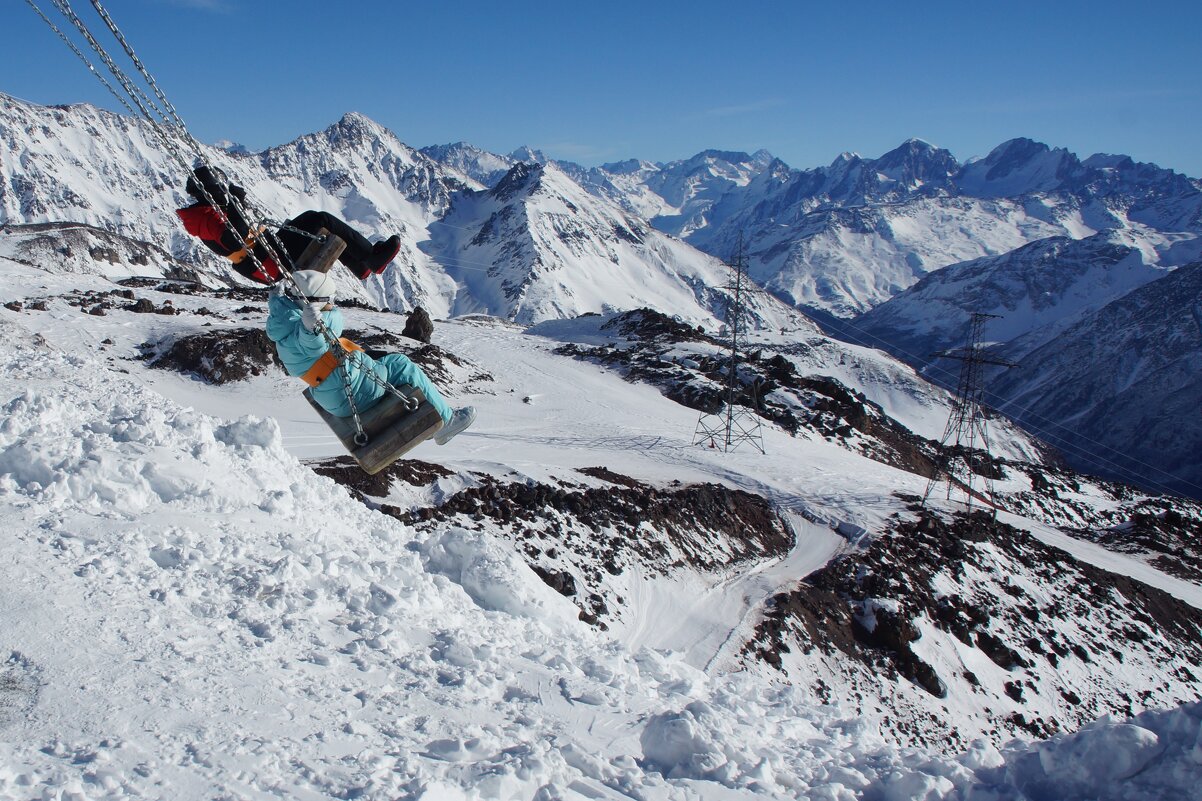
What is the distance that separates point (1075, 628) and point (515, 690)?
909 inches

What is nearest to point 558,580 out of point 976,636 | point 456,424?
point 456,424

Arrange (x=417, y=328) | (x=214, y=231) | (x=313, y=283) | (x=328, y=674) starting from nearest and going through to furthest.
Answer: (x=214, y=231), (x=313, y=283), (x=328, y=674), (x=417, y=328)

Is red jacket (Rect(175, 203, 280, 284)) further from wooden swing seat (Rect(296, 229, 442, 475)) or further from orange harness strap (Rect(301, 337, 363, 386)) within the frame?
wooden swing seat (Rect(296, 229, 442, 475))

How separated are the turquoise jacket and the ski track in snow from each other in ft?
10.1

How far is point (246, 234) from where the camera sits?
7062 millimetres

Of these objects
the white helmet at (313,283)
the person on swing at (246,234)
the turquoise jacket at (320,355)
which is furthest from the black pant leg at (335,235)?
the turquoise jacket at (320,355)

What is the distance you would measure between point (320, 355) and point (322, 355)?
0.02 metres

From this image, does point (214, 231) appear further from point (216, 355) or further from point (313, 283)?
point (216, 355)

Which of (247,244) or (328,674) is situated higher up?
(247,244)

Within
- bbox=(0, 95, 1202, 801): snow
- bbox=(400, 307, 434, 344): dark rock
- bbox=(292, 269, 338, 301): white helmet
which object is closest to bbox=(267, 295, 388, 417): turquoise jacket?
bbox=(292, 269, 338, 301): white helmet

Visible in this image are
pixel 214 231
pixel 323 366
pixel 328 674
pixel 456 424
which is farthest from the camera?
pixel 456 424

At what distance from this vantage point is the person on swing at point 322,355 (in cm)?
755

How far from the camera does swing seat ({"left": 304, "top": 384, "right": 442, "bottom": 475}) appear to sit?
873 centimetres

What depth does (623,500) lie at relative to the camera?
24625 mm
